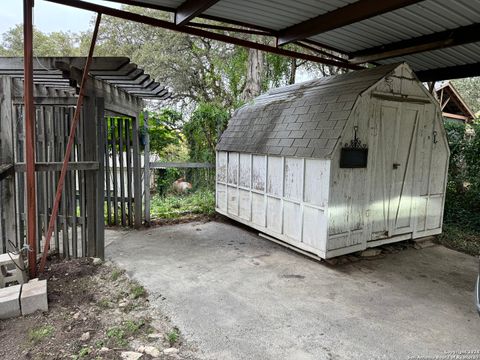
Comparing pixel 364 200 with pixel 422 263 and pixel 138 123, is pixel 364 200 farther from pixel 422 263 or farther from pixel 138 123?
pixel 138 123

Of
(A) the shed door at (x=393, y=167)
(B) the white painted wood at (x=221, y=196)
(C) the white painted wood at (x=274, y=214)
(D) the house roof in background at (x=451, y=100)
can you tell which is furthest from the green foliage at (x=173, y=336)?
(D) the house roof in background at (x=451, y=100)

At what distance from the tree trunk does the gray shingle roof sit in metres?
3.07

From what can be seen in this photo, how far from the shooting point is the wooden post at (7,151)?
3.90 metres

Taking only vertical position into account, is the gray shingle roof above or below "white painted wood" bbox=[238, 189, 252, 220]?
above

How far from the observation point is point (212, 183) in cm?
814

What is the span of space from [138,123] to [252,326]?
487 centimetres

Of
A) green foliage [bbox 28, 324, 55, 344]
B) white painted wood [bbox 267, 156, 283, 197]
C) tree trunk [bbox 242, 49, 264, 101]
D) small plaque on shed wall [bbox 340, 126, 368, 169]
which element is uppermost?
tree trunk [bbox 242, 49, 264, 101]

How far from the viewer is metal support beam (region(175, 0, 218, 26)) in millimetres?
3479

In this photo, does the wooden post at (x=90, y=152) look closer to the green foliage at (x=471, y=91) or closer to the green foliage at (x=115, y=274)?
the green foliage at (x=115, y=274)

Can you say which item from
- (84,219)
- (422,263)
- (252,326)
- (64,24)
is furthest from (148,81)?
(64,24)

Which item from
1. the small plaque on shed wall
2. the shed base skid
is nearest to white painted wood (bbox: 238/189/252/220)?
the shed base skid

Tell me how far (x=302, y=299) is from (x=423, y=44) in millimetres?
4248

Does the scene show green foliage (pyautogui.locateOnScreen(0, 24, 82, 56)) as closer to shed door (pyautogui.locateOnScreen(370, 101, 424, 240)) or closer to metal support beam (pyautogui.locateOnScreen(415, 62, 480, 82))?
metal support beam (pyautogui.locateOnScreen(415, 62, 480, 82))

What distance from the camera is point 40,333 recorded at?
108 inches
